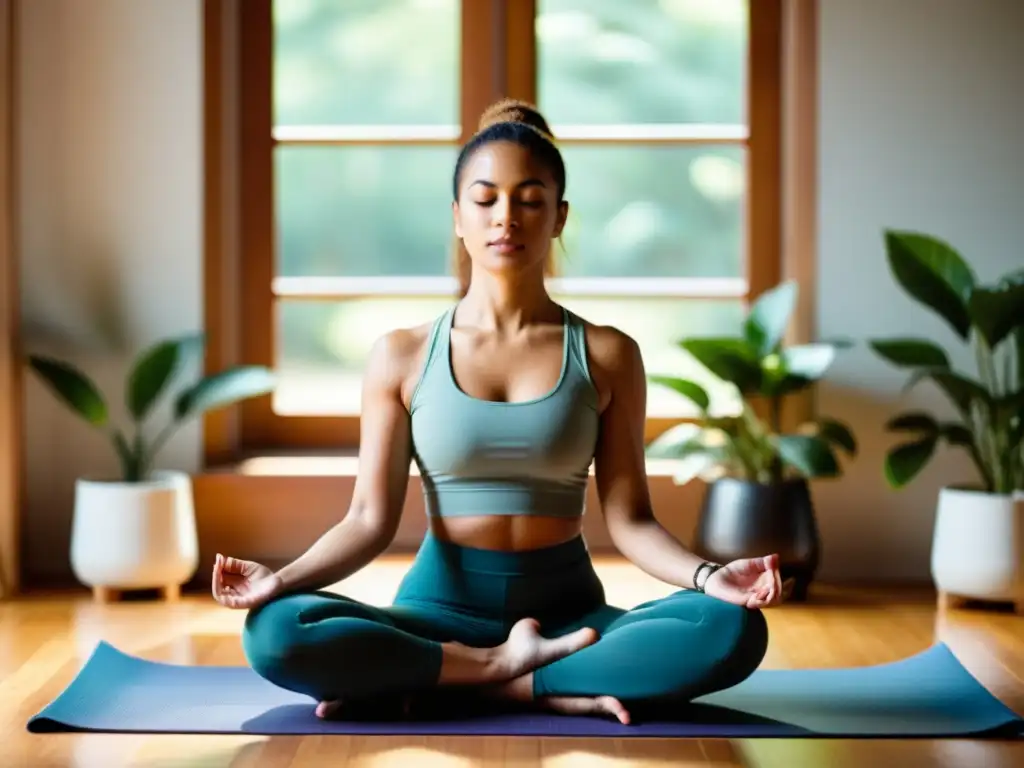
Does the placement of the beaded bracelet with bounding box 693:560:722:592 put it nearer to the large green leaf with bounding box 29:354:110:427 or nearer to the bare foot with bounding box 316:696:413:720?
the bare foot with bounding box 316:696:413:720

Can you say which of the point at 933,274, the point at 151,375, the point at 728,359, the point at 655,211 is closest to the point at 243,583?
the point at 151,375

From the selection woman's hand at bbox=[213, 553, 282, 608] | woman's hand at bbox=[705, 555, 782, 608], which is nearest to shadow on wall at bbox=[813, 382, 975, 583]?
woman's hand at bbox=[705, 555, 782, 608]

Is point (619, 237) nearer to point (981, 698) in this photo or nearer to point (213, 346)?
point (213, 346)

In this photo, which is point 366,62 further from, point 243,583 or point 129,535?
point 243,583

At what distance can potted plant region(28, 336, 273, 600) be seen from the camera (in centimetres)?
344

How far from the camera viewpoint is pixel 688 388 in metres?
3.55

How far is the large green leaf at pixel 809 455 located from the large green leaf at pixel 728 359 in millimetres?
171

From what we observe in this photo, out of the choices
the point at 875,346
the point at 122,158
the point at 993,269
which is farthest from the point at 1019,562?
the point at 122,158

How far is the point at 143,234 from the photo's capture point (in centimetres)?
385

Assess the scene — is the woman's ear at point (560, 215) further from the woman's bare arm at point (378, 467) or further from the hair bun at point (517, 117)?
the woman's bare arm at point (378, 467)

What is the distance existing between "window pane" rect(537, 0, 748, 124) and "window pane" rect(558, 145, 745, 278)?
0.11m

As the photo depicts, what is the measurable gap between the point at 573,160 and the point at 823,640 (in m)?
1.66

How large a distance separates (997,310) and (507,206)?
145 cm

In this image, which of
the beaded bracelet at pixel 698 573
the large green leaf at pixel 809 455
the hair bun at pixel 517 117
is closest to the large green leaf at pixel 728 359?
the large green leaf at pixel 809 455
